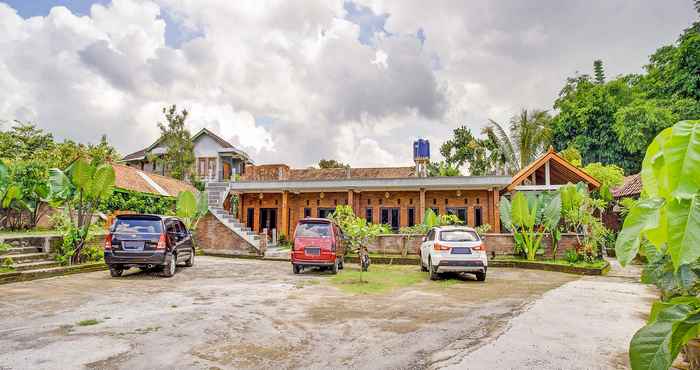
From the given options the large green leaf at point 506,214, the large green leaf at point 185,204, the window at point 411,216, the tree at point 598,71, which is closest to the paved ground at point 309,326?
the large green leaf at point 506,214

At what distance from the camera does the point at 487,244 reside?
18.0 m

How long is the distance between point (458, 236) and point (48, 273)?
11.7 meters

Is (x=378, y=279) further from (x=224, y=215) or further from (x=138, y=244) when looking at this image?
(x=224, y=215)

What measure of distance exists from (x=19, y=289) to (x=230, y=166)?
2473cm

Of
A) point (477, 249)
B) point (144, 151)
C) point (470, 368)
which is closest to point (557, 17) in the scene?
point (477, 249)

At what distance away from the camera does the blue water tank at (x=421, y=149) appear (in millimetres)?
22672

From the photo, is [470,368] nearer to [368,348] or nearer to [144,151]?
[368,348]

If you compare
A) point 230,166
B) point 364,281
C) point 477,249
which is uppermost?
point 230,166

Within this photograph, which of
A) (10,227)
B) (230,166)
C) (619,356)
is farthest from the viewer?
(230,166)

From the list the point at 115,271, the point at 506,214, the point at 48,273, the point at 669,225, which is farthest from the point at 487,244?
the point at 669,225

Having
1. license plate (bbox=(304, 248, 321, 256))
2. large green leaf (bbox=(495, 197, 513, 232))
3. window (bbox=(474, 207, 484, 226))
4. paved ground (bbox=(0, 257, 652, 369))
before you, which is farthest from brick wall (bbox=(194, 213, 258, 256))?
large green leaf (bbox=(495, 197, 513, 232))

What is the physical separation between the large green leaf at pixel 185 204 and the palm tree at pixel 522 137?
18.6 m

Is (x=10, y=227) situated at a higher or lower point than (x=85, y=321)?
higher

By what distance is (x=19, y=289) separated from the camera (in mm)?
9836
